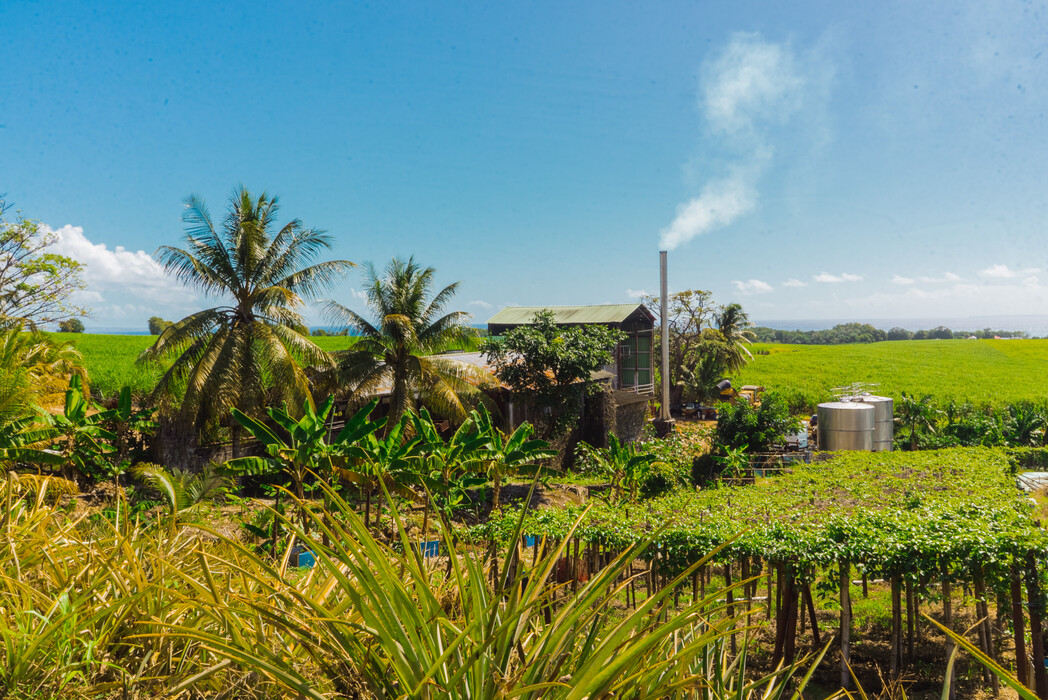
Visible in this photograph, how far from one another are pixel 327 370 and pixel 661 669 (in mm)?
15095

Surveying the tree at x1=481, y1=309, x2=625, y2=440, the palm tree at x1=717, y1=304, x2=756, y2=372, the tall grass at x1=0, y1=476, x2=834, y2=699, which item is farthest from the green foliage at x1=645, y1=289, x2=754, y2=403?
the tall grass at x1=0, y1=476, x2=834, y2=699

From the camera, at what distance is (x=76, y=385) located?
8828 millimetres

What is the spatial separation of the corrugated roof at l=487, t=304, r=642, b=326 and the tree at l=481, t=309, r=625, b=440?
312 inches

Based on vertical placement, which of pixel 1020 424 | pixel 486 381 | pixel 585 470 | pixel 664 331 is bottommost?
pixel 585 470

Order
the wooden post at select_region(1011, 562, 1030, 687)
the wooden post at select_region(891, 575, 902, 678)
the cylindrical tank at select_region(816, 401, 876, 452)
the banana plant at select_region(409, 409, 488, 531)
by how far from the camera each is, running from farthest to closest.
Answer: the cylindrical tank at select_region(816, 401, 876, 452) → the banana plant at select_region(409, 409, 488, 531) → the wooden post at select_region(891, 575, 902, 678) → the wooden post at select_region(1011, 562, 1030, 687)

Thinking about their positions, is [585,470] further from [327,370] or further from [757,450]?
[327,370]

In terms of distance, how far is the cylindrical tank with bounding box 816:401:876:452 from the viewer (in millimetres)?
18234

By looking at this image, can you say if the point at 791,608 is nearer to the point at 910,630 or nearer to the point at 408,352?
the point at 910,630

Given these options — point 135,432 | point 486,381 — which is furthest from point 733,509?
point 135,432

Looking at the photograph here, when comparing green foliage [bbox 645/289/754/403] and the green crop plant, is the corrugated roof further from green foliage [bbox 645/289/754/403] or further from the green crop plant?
the green crop plant

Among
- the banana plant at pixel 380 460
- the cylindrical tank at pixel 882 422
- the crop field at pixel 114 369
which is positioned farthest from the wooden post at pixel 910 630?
the crop field at pixel 114 369

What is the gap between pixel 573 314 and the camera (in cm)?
2803

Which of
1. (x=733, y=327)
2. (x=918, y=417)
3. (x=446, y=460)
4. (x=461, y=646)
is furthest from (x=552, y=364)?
(x=733, y=327)

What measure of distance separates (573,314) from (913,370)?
3075 cm
